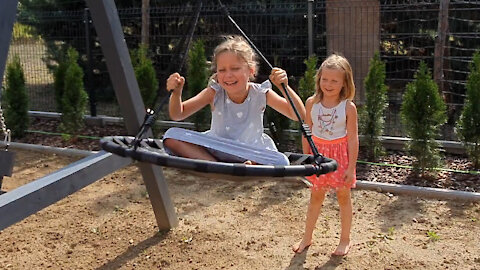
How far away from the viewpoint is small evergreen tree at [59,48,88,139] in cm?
697

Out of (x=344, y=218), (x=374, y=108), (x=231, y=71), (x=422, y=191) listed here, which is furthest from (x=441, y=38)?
(x=231, y=71)

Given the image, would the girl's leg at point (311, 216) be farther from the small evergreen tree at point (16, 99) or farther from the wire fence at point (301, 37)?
the small evergreen tree at point (16, 99)

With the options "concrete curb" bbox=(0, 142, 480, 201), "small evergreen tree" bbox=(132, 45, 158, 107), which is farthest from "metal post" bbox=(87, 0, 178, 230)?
"small evergreen tree" bbox=(132, 45, 158, 107)

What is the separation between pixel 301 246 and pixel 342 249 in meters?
0.28

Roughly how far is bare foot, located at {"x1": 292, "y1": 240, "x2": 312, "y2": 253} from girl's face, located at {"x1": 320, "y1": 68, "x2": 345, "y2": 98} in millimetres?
1078

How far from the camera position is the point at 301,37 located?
859 cm

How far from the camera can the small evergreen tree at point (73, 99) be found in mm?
6969

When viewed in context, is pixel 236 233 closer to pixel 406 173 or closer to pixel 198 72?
pixel 406 173

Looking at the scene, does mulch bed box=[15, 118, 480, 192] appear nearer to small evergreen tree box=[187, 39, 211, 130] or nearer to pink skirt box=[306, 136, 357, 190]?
small evergreen tree box=[187, 39, 211, 130]

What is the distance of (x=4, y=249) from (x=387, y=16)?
6992mm

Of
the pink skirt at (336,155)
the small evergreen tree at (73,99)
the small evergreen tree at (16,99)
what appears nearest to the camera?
the pink skirt at (336,155)

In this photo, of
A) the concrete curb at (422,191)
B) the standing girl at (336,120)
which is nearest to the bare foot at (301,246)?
the standing girl at (336,120)

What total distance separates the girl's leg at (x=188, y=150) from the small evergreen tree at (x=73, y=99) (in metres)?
4.55

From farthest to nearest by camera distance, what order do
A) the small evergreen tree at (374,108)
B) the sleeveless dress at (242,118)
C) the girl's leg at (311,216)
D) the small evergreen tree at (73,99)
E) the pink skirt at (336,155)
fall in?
the small evergreen tree at (73,99), the small evergreen tree at (374,108), the girl's leg at (311,216), the pink skirt at (336,155), the sleeveless dress at (242,118)
